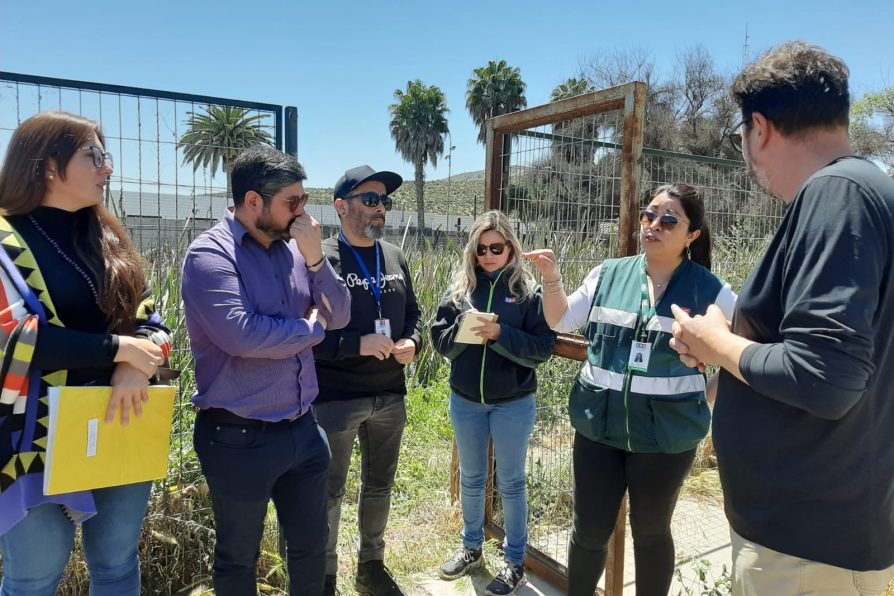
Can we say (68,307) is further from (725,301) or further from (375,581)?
(725,301)

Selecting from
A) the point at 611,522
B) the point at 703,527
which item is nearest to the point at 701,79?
the point at 703,527

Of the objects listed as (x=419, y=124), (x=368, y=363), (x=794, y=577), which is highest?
(x=419, y=124)

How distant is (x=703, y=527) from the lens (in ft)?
13.2

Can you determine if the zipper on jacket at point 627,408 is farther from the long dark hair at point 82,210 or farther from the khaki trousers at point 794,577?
the long dark hair at point 82,210

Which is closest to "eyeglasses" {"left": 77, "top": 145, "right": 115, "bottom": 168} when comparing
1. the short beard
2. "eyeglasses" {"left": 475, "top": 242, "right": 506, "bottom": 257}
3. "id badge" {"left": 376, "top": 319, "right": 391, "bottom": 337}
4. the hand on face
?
the hand on face

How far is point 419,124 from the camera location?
47.5m

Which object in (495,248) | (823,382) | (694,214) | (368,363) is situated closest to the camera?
(823,382)

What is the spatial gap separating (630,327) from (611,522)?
33.0 inches

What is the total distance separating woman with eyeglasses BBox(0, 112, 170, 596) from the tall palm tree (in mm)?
39859

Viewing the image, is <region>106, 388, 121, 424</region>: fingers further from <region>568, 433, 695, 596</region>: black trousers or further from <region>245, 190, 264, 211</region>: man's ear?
<region>568, 433, 695, 596</region>: black trousers

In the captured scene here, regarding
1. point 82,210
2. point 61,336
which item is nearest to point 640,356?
point 61,336

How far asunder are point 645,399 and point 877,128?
26.1 m

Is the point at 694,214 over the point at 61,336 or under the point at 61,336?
over

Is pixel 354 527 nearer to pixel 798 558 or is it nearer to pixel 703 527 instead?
pixel 703 527
